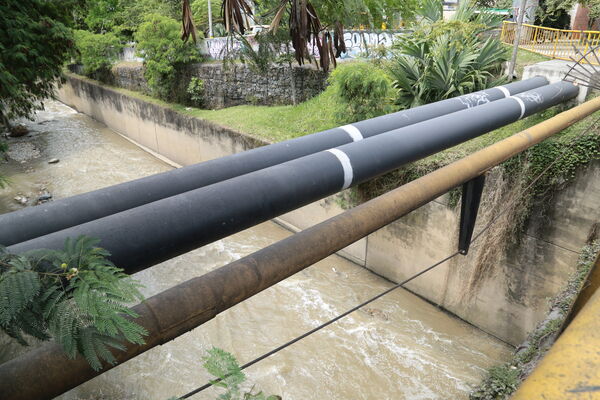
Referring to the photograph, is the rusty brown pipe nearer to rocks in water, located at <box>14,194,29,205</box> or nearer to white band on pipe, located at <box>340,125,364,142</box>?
white band on pipe, located at <box>340,125,364,142</box>

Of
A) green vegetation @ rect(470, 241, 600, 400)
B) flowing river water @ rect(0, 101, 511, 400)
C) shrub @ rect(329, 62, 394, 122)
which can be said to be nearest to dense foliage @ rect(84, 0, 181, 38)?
shrub @ rect(329, 62, 394, 122)

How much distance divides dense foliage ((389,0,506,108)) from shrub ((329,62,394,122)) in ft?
1.81

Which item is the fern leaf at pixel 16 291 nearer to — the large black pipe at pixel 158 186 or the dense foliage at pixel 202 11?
the large black pipe at pixel 158 186

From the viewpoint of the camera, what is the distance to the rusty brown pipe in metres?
0.84

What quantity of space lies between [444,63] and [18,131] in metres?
16.6

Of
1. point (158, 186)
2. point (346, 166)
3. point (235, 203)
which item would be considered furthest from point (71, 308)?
point (346, 166)

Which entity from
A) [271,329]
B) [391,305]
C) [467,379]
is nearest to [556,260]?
[467,379]

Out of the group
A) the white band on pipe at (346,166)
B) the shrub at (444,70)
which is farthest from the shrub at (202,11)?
the white band on pipe at (346,166)

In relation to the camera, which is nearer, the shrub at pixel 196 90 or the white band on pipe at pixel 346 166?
the white band on pipe at pixel 346 166

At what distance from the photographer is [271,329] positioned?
20.0ft

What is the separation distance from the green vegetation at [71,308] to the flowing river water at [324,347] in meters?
4.63

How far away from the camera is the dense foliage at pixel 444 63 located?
7211mm

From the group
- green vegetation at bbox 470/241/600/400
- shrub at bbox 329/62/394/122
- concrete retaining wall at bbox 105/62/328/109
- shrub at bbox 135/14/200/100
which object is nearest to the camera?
green vegetation at bbox 470/241/600/400

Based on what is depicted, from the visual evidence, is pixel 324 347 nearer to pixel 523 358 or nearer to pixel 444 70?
pixel 523 358
